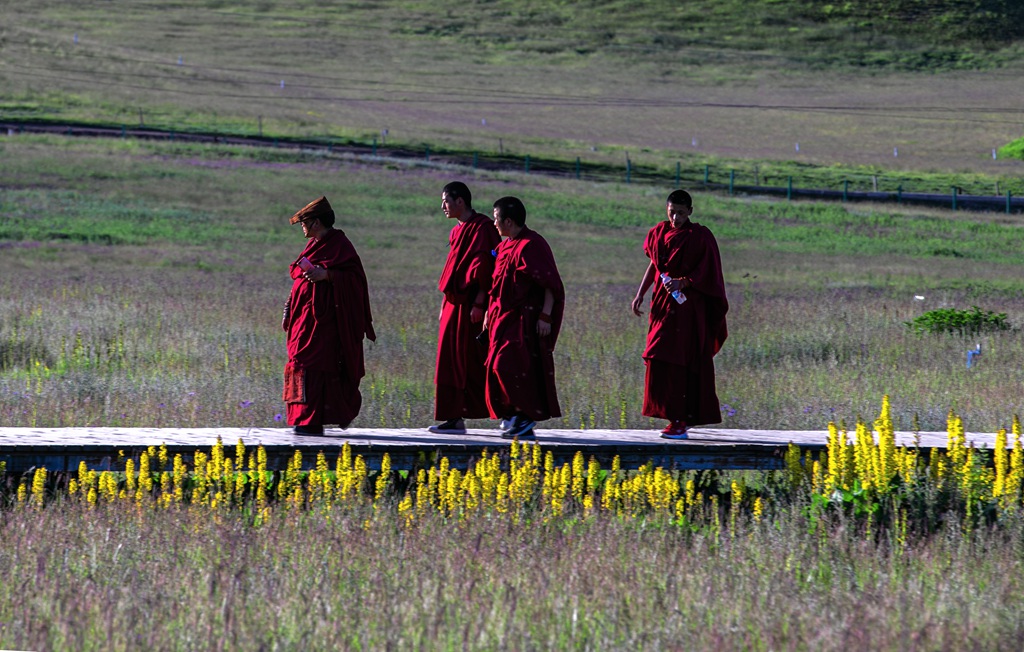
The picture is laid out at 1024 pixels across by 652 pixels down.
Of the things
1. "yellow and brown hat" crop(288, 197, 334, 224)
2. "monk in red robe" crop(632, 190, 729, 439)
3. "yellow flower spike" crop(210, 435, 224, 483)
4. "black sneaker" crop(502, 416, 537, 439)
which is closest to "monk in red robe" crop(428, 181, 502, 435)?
"black sneaker" crop(502, 416, 537, 439)

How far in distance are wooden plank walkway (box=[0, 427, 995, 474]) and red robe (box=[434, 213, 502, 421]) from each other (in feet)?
2.23

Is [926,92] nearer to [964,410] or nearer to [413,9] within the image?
[413,9]

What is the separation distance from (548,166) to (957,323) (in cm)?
3932

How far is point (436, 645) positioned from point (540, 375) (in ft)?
14.4

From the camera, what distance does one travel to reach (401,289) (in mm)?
23266

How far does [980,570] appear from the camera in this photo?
6.05m

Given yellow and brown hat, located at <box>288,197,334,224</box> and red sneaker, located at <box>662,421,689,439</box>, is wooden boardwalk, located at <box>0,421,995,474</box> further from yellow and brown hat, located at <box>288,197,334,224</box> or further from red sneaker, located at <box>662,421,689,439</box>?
yellow and brown hat, located at <box>288,197,334,224</box>

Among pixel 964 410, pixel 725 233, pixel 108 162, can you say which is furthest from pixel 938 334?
pixel 108 162

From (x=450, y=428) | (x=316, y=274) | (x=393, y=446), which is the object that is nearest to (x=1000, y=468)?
(x=393, y=446)

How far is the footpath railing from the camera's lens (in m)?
46.9

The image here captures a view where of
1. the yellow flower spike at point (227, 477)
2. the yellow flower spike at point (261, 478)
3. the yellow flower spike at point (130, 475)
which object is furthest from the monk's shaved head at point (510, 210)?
the yellow flower spike at point (130, 475)

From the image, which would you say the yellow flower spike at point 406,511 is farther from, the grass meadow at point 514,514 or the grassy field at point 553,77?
the grassy field at point 553,77

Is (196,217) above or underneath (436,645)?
above

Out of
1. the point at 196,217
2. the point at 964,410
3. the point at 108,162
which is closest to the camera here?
the point at 964,410
